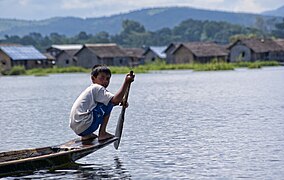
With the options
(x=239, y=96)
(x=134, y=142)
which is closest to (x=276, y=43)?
(x=239, y=96)

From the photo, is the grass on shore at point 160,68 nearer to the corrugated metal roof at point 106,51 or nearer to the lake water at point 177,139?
the corrugated metal roof at point 106,51

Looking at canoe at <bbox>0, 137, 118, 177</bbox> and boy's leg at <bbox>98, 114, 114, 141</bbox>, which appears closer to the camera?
canoe at <bbox>0, 137, 118, 177</bbox>

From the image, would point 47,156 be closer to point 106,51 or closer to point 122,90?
point 122,90

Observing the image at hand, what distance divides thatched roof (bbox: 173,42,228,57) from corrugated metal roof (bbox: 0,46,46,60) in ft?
55.8

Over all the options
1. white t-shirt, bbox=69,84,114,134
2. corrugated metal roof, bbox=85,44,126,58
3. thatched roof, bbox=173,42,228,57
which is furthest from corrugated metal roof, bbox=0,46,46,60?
white t-shirt, bbox=69,84,114,134

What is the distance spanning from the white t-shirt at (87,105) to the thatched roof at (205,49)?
74.5 meters

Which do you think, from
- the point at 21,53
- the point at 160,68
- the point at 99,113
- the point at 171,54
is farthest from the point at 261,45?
the point at 99,113

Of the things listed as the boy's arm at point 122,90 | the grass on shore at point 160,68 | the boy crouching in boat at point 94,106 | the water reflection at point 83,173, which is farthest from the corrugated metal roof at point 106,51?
the boy's arm at point 122,90

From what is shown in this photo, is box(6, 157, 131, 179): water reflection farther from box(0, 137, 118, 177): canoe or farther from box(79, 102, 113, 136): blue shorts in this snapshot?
box(79, 102, 113, 136): blue shorts

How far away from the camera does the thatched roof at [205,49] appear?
289 feet

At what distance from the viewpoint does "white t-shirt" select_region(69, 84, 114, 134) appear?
1293 centimetres

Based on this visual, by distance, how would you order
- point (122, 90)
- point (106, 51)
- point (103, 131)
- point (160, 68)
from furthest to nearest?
1. point (106, 51)
2. point (160, 68)
3. point (103, 131)
4. point (122, 90)

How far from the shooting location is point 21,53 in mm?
86500

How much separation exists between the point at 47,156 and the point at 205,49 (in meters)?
77.7
